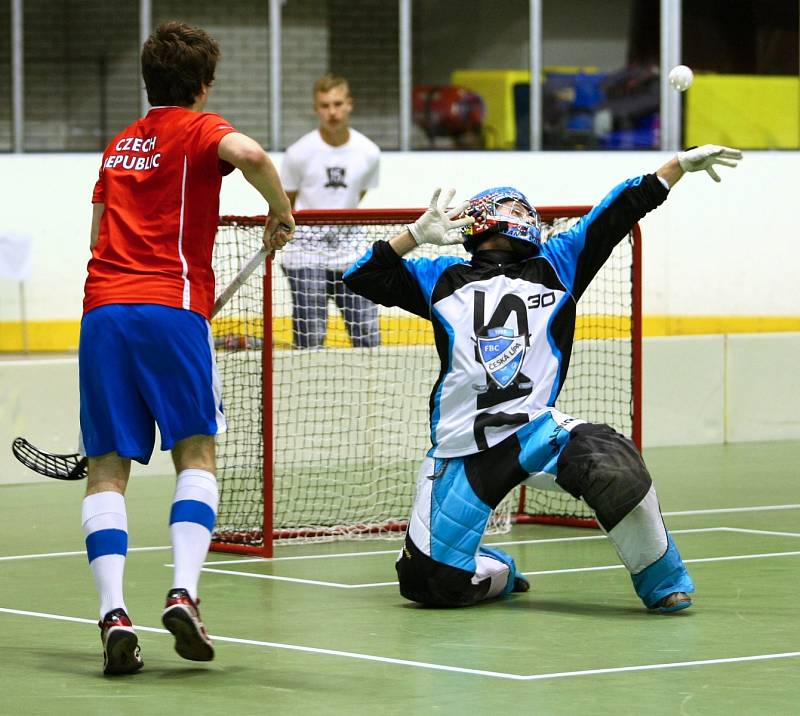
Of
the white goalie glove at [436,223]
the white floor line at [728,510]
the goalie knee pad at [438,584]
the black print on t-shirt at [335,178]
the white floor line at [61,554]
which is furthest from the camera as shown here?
A: the black print on t-shirt at [335,178]

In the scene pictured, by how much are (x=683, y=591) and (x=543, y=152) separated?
29.7 feet

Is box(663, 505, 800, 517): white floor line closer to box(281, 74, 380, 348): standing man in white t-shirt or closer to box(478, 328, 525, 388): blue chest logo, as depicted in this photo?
box(281, 74, 380, 348): standing man in white t-shirt

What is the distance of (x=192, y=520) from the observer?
5242mm

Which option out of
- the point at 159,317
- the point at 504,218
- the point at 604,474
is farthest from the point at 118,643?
the point at 504,218

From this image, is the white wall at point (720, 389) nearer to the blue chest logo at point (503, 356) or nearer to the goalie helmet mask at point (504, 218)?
the goalie helmet mask at point (504, 218)

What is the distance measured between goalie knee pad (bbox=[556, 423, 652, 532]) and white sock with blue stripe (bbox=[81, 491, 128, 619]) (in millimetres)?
1693

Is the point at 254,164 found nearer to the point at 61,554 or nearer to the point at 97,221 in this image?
the point at 97,221

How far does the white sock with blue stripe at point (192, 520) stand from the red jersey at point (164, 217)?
0.51 meters

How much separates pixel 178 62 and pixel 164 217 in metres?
→ 0.47

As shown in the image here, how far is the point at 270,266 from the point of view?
783 cm

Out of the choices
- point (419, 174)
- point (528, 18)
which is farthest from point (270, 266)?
point (528, 18)

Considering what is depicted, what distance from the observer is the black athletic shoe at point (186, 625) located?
4965mm

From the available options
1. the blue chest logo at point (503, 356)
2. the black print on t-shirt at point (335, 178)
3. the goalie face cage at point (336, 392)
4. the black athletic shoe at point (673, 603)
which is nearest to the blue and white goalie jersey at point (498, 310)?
the blue chest logo at point (503, 356)

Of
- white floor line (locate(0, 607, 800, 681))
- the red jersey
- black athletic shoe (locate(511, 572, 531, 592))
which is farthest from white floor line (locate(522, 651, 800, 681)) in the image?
the red jersey
